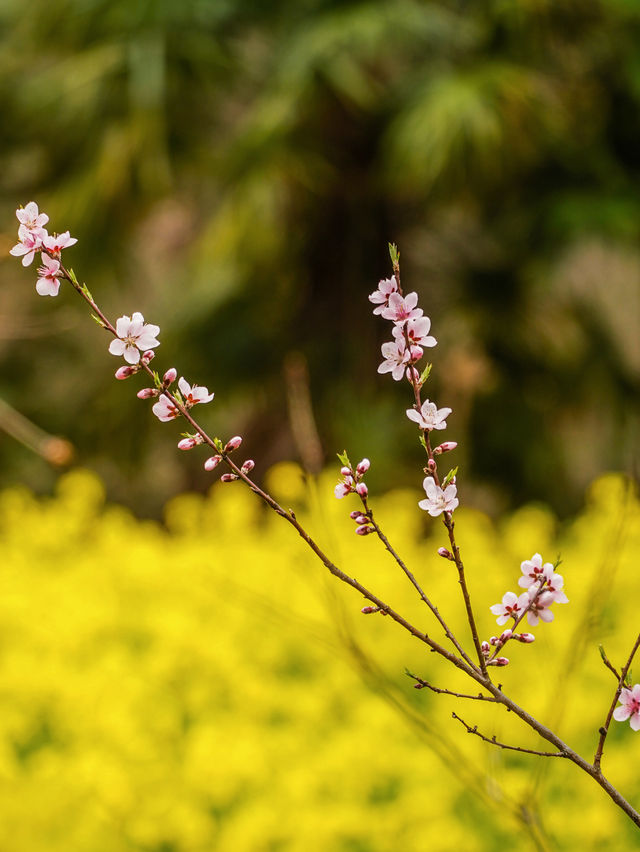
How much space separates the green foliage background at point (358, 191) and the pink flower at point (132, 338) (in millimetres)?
2645

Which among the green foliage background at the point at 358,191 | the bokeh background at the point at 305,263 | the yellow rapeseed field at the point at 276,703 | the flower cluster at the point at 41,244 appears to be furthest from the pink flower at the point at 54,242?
the green foliage background at the point at 358,191

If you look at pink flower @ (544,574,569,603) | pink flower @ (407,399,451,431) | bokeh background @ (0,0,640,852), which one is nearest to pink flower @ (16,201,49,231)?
pink flower @ (407,399,451,431)

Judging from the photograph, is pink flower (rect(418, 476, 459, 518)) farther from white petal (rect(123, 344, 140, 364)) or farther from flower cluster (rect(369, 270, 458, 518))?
white petal (rect(123, 344, 140, 364))

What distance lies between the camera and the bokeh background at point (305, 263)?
259 centimetres

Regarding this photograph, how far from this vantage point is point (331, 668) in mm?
2283

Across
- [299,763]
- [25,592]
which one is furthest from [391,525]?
[299,763]

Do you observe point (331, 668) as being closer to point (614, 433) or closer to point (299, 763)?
point (299, 763)

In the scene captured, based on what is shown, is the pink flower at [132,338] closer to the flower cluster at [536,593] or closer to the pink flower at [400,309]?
the pink flower at [400,309]

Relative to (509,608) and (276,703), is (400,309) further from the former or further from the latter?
(276,703)

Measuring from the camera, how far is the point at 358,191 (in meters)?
3.86

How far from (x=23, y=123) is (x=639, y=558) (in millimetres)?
3307

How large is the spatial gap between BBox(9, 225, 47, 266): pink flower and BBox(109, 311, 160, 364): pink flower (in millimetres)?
59

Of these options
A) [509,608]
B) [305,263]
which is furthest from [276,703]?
[305,263]

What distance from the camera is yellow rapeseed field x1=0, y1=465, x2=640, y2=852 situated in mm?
1638
